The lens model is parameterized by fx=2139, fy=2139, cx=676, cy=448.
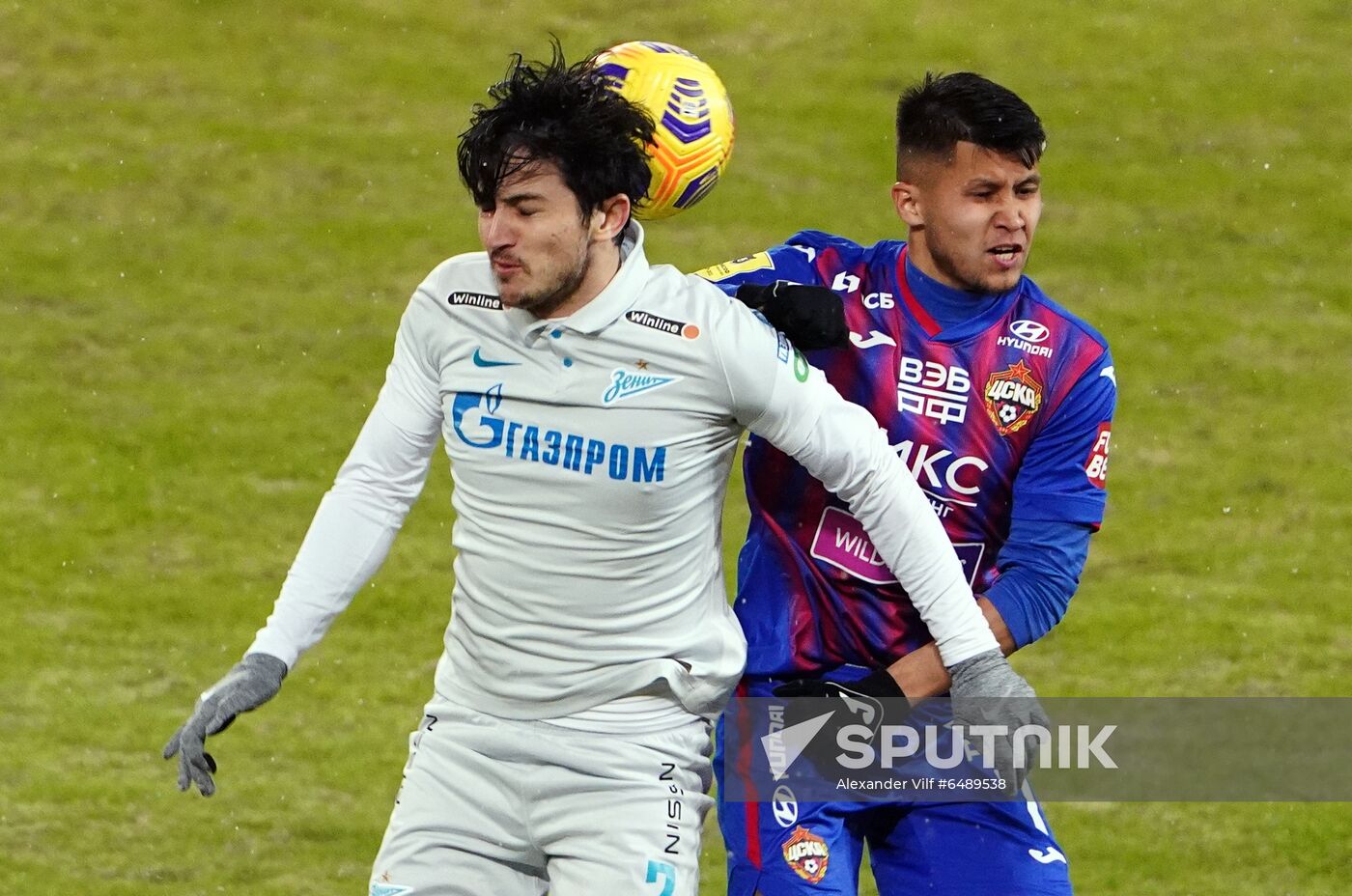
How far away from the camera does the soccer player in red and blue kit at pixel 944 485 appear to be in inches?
204

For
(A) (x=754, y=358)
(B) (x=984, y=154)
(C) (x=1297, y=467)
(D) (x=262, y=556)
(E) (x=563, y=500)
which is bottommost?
(E) (x=563, y=500)

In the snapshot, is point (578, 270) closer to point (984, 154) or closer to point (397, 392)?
point (397, 392)

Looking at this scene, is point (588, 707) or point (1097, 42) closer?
point (588, 707)

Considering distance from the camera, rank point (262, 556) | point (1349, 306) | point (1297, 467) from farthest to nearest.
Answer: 1. point (1349, 306)
2. point (1297, 467)
3. point (262, 556)

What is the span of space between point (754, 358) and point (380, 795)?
14.3ft

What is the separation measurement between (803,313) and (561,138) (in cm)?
71

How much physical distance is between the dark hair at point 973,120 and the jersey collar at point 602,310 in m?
0.87

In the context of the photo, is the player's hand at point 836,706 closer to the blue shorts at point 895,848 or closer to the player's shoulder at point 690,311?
the blue shorts at point 895,848

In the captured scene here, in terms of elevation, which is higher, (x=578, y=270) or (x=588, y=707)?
(x=578, y=270)

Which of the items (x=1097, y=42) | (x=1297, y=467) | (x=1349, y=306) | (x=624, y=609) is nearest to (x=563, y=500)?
(x=624, y=609)

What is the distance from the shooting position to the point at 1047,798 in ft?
29.1

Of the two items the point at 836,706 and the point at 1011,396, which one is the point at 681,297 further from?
the point at 836,706

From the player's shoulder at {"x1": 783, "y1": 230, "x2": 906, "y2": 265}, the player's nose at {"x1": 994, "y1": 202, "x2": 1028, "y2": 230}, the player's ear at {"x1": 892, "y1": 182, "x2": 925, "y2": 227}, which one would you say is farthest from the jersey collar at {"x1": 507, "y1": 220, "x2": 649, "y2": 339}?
the player's nose at {"x1": 994, "y1": 202, "x2": 1028, "y2": 230}

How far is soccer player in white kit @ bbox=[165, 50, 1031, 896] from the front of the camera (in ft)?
15.8
